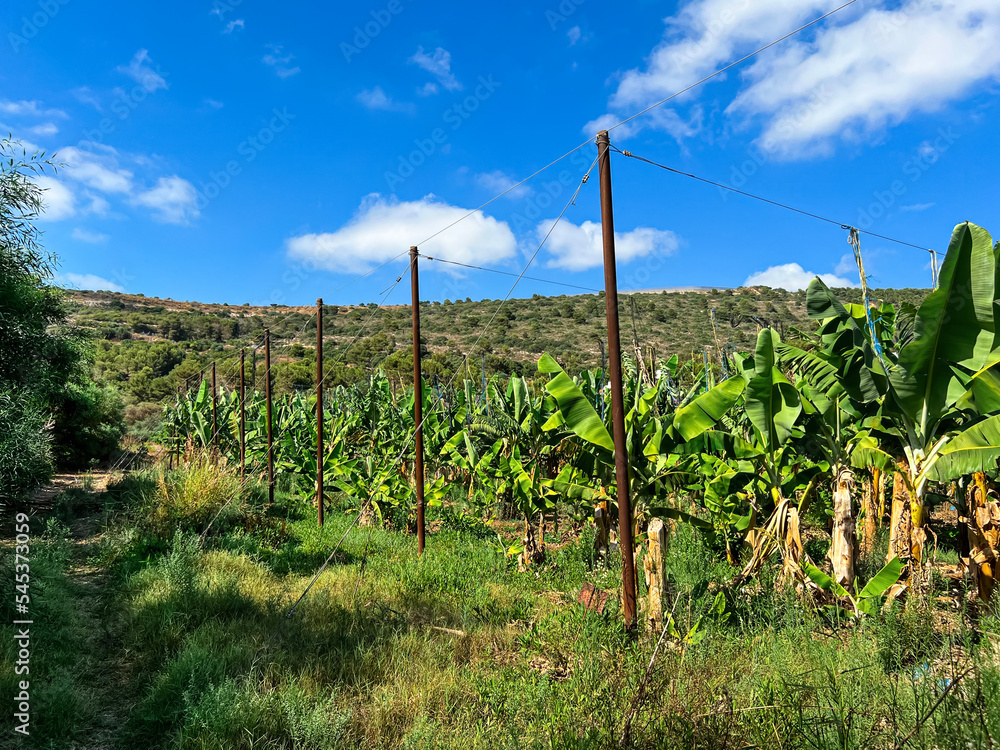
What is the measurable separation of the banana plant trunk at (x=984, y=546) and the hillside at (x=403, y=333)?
25199mm

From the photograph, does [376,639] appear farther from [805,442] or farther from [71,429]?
[71,429]

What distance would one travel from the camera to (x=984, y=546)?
5.23 m

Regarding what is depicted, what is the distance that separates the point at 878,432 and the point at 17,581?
1079 centimetres

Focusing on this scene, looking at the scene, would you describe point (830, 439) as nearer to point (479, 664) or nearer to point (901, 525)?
point (901, 525)

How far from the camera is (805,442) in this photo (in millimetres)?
6621

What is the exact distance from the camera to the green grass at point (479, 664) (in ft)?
10.9

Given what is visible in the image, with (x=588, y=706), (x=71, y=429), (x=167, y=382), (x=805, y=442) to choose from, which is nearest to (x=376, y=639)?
(x=588, y=706)

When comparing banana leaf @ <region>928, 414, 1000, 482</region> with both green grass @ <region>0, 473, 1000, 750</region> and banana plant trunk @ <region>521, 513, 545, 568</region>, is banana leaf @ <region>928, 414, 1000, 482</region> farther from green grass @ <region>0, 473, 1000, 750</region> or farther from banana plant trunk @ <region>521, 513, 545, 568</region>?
banana plant trunk @ <region>521, 513, 545, 568</region>

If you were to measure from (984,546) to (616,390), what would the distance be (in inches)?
155

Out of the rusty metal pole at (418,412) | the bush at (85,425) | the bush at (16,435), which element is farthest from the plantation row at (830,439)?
the bush at (85,425)

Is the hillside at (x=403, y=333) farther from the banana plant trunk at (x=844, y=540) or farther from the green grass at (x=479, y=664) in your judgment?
the banana plant trunk at (x=844, y=540)

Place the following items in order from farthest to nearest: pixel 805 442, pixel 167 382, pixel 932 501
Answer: pixel 167 382, pixel 805 442, pixel 932 501

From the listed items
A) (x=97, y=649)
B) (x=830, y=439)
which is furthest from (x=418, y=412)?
(x=830, y=439)

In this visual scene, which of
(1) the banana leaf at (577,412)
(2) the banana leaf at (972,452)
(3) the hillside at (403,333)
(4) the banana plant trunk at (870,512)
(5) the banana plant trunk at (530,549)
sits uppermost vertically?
(3) the hillside at (403,333)
